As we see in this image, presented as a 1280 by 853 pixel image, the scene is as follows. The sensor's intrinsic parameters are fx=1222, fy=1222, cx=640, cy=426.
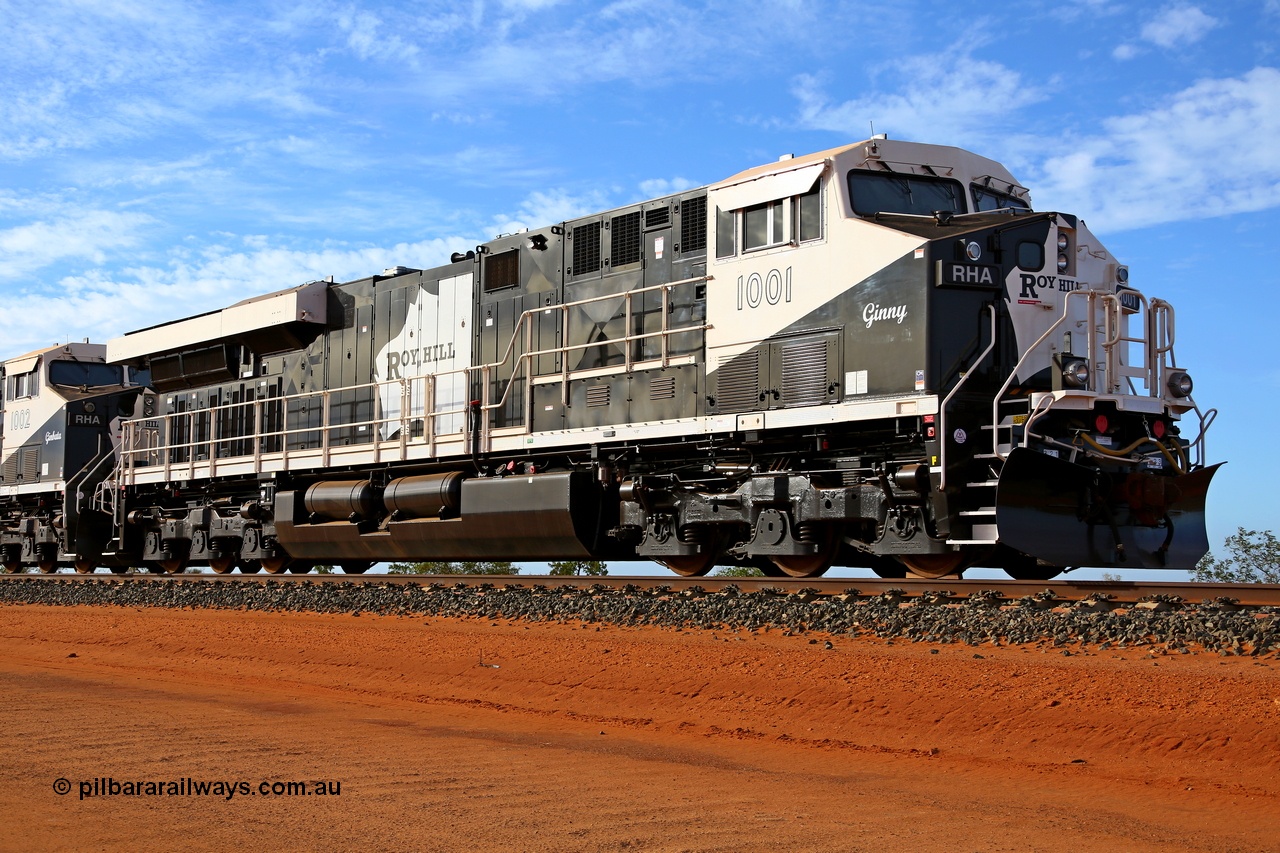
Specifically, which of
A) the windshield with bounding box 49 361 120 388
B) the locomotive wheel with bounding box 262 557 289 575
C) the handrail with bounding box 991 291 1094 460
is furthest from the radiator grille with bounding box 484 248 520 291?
the windshield with bounding box 49 361 120 388

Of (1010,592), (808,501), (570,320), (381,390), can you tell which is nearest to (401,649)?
(808,501)

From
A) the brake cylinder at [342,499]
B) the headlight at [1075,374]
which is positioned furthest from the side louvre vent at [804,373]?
the brake cylinder at [342,499]

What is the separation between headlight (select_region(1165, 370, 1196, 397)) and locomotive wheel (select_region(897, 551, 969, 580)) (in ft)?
8.35

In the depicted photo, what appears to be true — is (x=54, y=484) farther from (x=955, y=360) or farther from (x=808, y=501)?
(x=955, y=360)

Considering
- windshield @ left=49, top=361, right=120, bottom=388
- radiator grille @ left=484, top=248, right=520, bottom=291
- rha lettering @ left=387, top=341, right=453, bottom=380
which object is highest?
radiator grille @ left=484, top=248, right=520, bottom=291

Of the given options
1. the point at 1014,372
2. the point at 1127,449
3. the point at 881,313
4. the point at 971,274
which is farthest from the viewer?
the point at 881,313

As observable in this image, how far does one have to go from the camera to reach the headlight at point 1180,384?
1130cm

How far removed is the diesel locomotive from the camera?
10.8 metres

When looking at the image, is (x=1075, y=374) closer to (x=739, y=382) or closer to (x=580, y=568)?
(x=739, y=382)

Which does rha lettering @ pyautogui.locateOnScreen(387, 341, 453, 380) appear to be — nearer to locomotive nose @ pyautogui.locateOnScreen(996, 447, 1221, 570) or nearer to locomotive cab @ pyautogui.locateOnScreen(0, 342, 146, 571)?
locomotive cab @ pyautogui.locateOnScreen(0, 342, 146, 571)

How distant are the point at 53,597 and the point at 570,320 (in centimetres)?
871

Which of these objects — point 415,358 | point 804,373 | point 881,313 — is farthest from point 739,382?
point 415,358

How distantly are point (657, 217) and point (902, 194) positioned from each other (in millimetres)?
2852

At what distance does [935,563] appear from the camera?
37.1 ft
